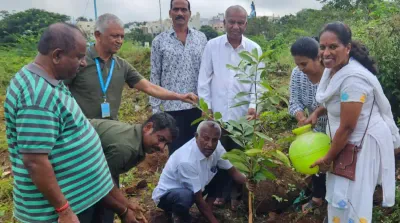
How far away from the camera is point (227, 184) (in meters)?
3.49

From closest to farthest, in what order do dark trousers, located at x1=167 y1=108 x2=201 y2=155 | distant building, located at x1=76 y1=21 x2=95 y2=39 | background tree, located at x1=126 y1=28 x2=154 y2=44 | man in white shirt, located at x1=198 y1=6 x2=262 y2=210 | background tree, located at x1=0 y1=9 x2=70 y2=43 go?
distant building, located at x1=76 y1=21 x2=95 y2=39 < man in white shirt, located at x1=198 y1=6 x2=262 y2=210 < dark trousers, located at x1=167 y1=108 x2=201 y2=155 < background tree, located at x1=0 y1=9 x2=70 y2=43 < background tree, located at x1=126 y1=28 x2=154 y2=44

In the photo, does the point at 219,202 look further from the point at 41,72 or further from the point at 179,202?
the point at 41,72

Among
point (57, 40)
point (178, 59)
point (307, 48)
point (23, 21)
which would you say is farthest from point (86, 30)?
point (23, 21)

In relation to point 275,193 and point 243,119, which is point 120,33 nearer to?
point 243,119

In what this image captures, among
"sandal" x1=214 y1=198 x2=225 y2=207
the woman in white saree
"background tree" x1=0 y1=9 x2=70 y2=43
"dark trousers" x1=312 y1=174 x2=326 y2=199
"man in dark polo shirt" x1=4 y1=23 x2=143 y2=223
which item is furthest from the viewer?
"background tree" x1=0 y1=9 x2=70 y2=43

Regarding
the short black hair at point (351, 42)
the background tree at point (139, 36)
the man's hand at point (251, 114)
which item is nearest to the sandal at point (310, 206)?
the man's hand at point (251, 114)

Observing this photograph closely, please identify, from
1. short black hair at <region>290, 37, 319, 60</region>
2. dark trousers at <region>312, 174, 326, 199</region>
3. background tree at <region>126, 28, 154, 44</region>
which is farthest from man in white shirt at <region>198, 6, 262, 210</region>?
background tree at <region>126, 28, 154, 44</region>

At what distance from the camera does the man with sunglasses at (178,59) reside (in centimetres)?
335

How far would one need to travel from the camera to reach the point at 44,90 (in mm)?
1567

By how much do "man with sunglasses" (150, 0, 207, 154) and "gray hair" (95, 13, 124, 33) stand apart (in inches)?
29.9

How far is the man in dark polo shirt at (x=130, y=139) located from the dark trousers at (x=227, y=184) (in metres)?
1.18

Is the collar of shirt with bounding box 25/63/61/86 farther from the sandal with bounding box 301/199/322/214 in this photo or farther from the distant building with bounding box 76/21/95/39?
the sandal with bounding box 301/199/322/214

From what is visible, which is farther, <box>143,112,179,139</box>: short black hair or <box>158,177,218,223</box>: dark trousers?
<box>158,177,218,223</box>: dark trousers

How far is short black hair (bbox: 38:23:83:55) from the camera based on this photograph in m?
1.62
